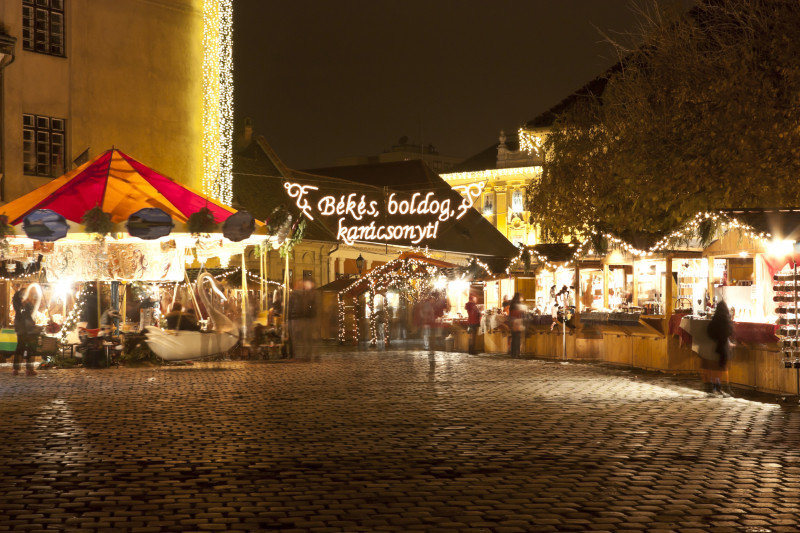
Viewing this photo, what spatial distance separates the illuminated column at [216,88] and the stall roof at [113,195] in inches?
397

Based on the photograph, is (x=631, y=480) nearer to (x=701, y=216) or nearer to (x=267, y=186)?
(x=701, y=216)

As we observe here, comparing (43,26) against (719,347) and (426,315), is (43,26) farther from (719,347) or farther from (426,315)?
(719,347)

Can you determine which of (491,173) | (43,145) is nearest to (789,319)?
(43,145)

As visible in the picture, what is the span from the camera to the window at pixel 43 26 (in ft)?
102

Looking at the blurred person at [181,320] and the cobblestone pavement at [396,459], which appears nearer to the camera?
the cobblestone pavement at [396,459]

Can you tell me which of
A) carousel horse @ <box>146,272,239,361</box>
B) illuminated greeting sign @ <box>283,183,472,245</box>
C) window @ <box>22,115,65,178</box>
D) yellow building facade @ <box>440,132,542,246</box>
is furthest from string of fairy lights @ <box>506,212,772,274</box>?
yellow building facade @ <box>440,132,542,246</box>

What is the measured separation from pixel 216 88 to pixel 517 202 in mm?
40951

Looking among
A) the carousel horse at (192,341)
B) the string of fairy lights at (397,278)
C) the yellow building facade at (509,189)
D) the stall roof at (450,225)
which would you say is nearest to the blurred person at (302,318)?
the carousel horse at (192,341)

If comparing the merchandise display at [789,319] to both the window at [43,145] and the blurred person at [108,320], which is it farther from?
the window at [43,145]

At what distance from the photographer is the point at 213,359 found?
27234 millimetres

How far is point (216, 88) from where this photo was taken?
3684cm

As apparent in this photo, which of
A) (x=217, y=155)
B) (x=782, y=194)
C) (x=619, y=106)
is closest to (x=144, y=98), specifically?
(x=217, y=155)

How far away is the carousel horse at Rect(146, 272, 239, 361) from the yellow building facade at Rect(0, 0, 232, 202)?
25.4ft

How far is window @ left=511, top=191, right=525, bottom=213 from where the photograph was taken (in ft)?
246
